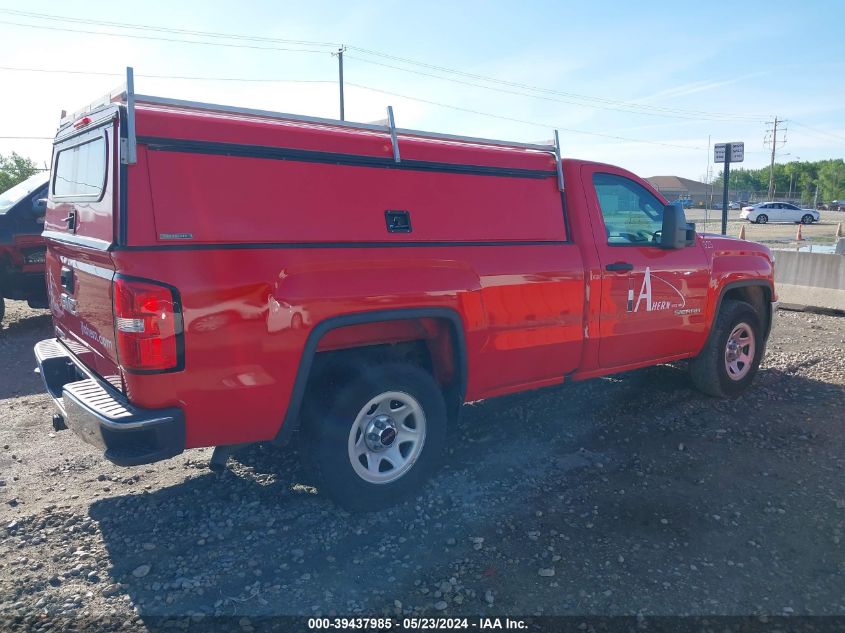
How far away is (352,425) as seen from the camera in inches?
142

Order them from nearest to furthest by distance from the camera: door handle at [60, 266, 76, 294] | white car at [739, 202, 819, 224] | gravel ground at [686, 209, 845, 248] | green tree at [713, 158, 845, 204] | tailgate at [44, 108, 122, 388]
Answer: tailgate at [44, 108, 122, 388]
door handle at [60, 266, 76, 294]
gravel ground at [686, 209, 845, 248]
white car at [739, 202, 819, 224]
green tree at [713, 158, 845, 204]

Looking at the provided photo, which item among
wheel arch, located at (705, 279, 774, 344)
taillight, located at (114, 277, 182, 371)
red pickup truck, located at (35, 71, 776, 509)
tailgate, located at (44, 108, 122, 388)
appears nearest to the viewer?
taillight, located at (114, 277, 182, 371)

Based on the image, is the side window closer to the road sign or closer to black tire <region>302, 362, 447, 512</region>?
black tire <region>302, 362, 447, 512</region>

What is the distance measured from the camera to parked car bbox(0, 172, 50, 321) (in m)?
Result: 8.30

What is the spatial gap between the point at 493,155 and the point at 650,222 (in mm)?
1670

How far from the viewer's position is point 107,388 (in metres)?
3.39

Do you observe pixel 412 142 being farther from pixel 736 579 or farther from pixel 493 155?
pixel 736 579

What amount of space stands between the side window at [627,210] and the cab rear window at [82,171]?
3.32 m

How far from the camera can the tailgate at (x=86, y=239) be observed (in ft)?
10.3

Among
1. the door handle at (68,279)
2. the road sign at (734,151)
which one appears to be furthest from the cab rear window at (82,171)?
the road sign at (734,151)

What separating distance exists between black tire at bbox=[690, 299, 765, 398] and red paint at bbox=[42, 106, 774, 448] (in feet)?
3.68

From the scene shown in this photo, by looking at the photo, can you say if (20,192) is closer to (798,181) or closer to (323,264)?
(323,264)

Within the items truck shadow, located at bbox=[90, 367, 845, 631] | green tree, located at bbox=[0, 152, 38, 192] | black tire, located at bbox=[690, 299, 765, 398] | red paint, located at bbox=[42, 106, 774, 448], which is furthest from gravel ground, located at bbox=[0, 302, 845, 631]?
green tree, located at bbox=[0, 152, 38, 192]

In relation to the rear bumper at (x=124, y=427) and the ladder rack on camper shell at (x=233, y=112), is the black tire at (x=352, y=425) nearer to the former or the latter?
the rear bumper at (x=124, y=427)
